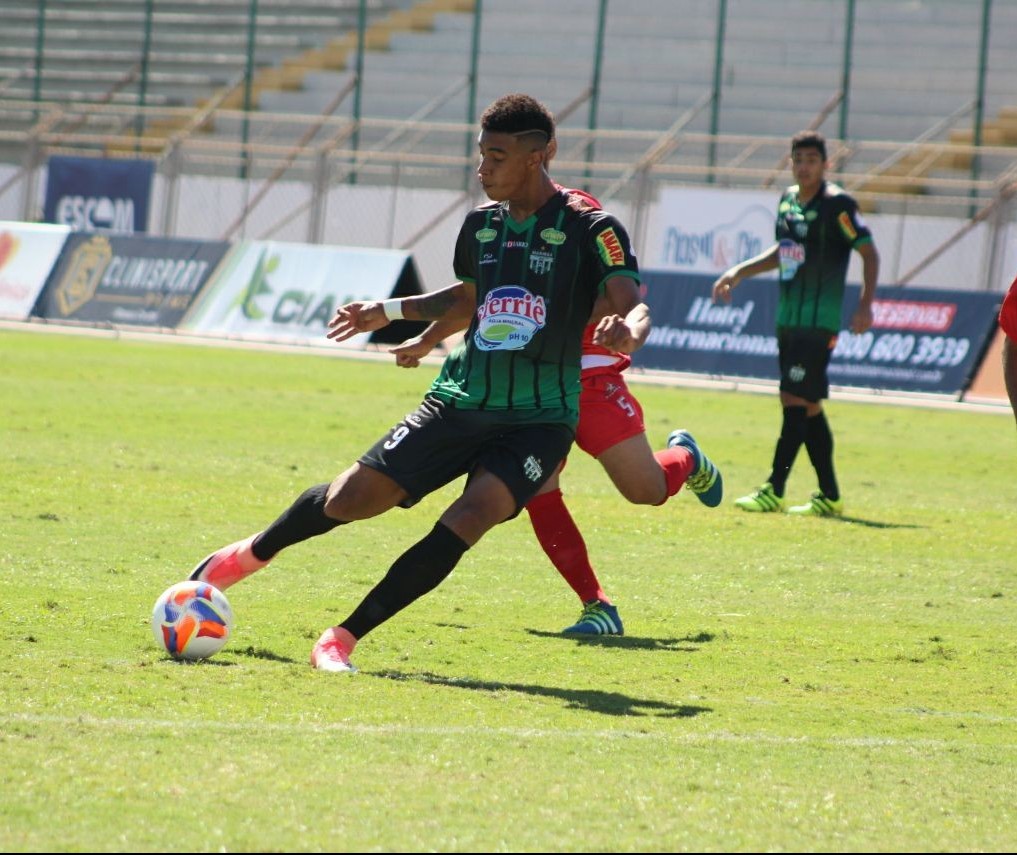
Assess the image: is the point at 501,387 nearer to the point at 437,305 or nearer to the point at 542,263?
the point at 542,263

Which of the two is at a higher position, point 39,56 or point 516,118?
point 516,118

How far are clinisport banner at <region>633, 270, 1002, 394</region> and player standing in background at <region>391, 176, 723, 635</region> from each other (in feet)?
41.0

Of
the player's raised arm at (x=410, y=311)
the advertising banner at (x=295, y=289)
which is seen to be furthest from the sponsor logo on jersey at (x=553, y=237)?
the advertising banner at (x=295, y=289)

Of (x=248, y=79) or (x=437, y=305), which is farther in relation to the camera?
(x=248, y=79)

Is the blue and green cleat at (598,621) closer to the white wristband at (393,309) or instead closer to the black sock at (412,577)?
the black sock at (412,577)

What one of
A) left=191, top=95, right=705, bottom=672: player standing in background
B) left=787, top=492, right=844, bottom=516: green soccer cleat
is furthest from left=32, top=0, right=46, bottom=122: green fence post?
left=191, top=95, right=705, bottom=672: player standing in background

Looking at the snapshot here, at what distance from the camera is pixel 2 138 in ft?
110

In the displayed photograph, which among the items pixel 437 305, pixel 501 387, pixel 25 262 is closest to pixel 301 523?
pixel 501 387

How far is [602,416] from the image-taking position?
750 centimetres

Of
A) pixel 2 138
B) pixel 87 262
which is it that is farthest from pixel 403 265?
pixel 2 138

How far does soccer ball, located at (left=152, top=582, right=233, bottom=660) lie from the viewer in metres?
5.84

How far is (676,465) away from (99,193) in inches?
1004

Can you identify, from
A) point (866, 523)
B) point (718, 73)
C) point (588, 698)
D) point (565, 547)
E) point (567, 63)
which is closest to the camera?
point (588, 698)

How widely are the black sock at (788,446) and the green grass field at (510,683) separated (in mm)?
418
